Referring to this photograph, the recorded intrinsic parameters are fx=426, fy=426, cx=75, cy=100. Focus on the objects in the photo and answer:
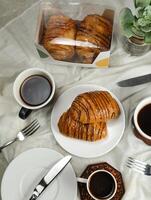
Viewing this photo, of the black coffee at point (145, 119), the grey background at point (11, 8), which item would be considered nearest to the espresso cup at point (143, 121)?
the black coffee at point (145, 119)

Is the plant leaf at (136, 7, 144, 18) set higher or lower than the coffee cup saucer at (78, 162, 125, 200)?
higher

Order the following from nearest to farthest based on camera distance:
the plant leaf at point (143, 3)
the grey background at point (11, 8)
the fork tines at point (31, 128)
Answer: the plant leaf at point (143, 3) → the fork tines at point (31, 128) → the grey background at point (11, 8)

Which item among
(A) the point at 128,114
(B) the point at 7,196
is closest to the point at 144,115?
(A) the point at 128,114

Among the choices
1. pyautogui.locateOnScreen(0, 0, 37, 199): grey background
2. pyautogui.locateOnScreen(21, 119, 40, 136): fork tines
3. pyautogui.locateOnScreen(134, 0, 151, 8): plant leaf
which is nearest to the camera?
pyautogui.locateOnScreen(134, 0, 151, 8): plant leaf

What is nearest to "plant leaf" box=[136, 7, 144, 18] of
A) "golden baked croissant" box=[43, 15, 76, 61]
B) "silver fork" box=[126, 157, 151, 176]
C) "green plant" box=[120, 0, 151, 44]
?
"green plant" box=[120, 0, 151, 44]

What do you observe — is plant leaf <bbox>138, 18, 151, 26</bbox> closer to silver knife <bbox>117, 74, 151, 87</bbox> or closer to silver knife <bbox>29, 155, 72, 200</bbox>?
silver knife <bbox>117, 74, 151, 87</bbox>

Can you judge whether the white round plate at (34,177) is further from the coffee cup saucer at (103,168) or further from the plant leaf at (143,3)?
the plant leaf at (143,3)

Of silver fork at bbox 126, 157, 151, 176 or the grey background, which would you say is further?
the grey background

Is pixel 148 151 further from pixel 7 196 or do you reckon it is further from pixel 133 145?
pixel 7 196
